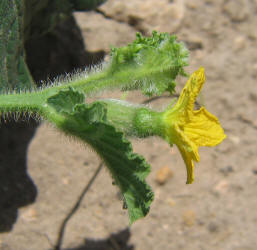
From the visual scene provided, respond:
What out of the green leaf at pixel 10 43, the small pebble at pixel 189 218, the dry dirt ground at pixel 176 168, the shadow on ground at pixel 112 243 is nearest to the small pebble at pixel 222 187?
the dry dirt ground at pixel 176 168

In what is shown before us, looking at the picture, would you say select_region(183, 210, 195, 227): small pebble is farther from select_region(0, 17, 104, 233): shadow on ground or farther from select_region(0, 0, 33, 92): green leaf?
select_region(0, 0, 33, 92): green leaf

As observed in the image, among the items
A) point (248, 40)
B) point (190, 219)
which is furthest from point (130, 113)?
point (248, 40)

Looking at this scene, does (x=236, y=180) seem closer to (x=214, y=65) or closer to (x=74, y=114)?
(x=214, y=65)

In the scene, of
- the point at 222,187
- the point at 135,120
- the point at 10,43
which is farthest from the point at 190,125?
the point at 222,187

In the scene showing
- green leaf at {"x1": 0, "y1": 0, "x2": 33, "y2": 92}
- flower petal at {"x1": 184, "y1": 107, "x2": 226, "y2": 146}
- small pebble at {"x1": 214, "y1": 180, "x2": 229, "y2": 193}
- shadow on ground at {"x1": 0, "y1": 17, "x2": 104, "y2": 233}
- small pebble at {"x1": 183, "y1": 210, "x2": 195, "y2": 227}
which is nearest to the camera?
flower petal at {"x1": 184, "y1": 107, "x2": 226, "y2": 146}

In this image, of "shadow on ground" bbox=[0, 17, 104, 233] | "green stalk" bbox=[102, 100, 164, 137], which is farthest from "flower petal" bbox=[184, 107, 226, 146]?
"shadow on ground" bbox=[0, 17, 104, 233]
